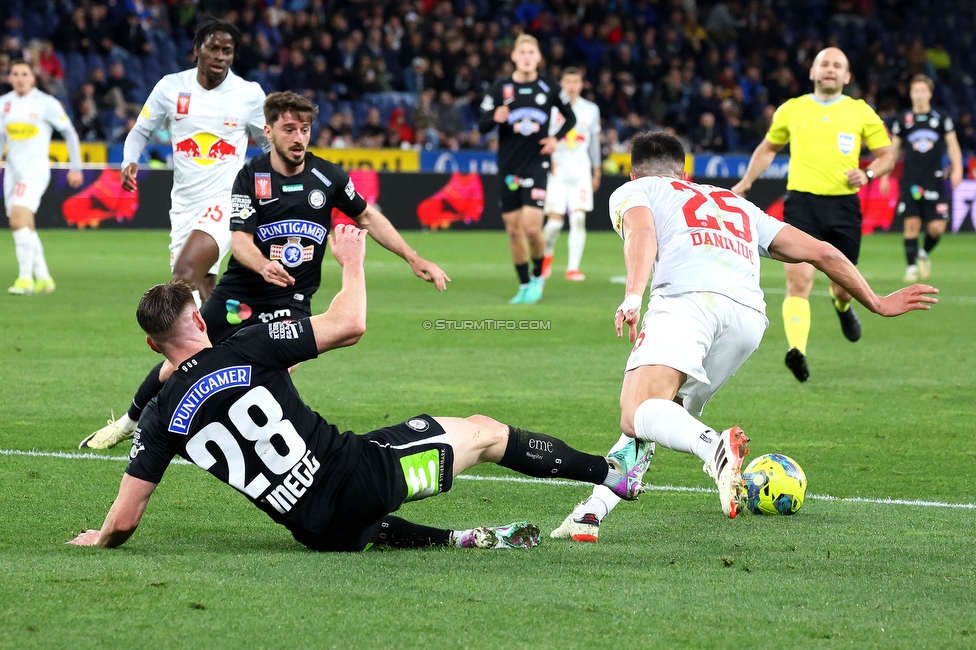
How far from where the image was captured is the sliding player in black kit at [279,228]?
6559mm

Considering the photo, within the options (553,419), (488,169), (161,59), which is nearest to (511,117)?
(553,419)

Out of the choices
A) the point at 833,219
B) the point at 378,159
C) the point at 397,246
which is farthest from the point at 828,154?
the point at 378,159

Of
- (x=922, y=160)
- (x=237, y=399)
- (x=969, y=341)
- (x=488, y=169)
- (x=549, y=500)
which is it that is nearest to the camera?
(x=237, y=399)

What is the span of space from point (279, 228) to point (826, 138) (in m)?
4.74

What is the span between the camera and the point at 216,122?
866cm

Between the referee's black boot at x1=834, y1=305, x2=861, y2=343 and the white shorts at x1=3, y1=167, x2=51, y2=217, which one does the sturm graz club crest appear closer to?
the referee's black boot at x1=834, y1=305, x2=861, y2=343

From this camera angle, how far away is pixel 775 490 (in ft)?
17.6

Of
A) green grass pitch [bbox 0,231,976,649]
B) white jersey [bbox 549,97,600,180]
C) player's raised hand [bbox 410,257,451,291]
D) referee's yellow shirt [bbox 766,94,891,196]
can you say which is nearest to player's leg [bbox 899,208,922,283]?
white jersey [bbox 549,97,600,180]

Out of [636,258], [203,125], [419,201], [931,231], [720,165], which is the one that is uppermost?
[203,125]

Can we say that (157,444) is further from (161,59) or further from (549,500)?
(161,59)

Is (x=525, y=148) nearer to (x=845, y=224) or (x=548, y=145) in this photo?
(x=548, y=145)

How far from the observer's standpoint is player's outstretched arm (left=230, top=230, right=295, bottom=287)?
604 cm

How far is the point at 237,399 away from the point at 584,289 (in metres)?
11.3

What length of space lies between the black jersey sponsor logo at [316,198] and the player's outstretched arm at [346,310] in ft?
7.04
